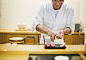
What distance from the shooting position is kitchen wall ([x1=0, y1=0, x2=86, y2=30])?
381 cm

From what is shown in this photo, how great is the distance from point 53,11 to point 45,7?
148mm

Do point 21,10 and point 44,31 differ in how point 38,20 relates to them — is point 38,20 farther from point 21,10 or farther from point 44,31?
point 21,10

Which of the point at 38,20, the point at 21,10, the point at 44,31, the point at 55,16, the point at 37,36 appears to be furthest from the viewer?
the point at 21,10

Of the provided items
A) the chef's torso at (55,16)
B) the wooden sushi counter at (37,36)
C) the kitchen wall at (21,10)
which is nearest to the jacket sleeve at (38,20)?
the chef's torso at (55,16)

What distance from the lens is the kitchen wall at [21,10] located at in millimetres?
3809

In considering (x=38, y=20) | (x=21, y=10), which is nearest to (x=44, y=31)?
(x=38, y=20)

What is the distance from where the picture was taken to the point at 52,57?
1.30 metres

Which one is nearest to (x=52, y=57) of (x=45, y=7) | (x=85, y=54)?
(x=85, y=54)

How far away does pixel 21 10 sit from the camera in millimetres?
3834

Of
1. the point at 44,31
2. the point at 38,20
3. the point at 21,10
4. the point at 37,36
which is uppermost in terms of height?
the point at 21,10

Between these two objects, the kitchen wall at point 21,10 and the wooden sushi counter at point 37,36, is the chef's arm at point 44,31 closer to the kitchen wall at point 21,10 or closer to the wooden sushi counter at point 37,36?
the wooden sushi counter at point 37,36

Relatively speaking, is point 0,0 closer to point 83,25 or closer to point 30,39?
point 30,39

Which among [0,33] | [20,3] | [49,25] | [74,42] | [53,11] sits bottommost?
[74,42]

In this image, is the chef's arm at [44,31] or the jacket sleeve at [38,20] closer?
the chef's arm at [44,31]
